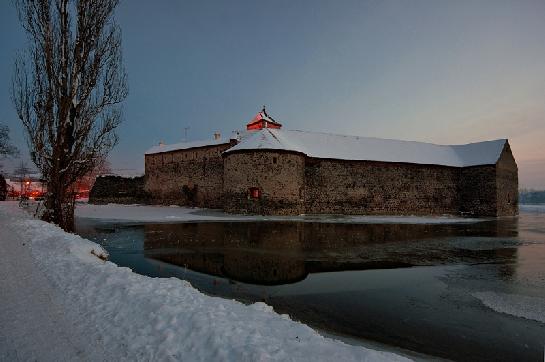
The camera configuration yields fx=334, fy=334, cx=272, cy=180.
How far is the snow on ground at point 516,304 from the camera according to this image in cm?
535

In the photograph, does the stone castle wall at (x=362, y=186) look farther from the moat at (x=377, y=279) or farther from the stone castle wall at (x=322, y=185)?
the moat at (x=377, y=279)

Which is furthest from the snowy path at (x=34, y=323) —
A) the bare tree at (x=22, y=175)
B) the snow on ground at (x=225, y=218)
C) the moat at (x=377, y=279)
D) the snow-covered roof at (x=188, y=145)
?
the bare tree at (x=22, y=175)

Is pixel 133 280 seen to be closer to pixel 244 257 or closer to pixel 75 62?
pixel 244 257

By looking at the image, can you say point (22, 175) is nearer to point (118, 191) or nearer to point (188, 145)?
point (118, 191)

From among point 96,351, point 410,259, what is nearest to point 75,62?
point 96,351

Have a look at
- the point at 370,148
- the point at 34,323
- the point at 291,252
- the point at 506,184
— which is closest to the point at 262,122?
the point at 370,148

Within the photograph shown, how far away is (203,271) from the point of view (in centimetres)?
790

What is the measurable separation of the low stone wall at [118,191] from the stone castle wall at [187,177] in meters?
1.51

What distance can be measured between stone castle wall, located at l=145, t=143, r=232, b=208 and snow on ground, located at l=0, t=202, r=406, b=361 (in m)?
26.9

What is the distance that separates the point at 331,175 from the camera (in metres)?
30.1

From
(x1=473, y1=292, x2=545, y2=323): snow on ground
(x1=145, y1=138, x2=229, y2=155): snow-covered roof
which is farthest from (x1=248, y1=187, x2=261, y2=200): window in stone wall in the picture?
(x1=473, y1=292, x2=545, y2=323): snow on ground

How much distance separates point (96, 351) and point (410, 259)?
8.69 m

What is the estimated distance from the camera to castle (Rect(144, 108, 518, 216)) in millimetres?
26703

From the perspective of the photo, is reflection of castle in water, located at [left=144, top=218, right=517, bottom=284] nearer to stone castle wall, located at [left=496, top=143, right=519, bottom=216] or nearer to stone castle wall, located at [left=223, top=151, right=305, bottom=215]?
stone castle wall, located at [left=223, top=151, right=305, bottom=215]
